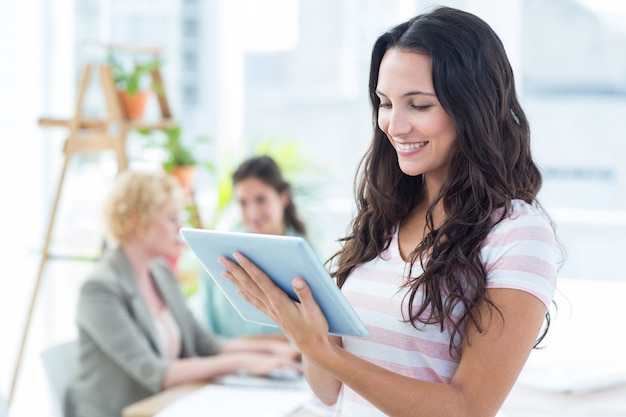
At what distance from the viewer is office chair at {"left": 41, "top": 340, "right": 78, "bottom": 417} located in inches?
103

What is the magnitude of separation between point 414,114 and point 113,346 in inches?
70.5

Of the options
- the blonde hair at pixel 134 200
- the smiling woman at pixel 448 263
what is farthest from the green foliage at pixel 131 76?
the smiling woman at pixel 448 263

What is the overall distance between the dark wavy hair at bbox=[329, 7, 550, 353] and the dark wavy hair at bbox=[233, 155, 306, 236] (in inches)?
83.6

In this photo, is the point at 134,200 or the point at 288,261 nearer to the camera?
the point at 288,261

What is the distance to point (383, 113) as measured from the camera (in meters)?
1.41

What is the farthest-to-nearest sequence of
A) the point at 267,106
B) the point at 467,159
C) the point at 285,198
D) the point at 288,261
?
1. the point at 267,106
2. the point at 285,198
3. the point at 467,159
4. the point at 288,261

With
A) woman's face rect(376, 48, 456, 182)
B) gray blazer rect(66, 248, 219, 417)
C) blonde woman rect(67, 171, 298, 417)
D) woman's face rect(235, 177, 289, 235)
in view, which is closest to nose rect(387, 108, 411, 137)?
woman's face rect(376, 48, 456, 182)

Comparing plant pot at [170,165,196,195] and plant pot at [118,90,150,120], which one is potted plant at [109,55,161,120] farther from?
plant pot at [170,165,196,195]

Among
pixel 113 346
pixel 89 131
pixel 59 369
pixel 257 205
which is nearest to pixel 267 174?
pixel 257 205

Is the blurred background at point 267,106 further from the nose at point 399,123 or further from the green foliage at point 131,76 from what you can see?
the nose at point 399,123

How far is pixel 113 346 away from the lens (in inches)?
109

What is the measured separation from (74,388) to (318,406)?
0.96 metres

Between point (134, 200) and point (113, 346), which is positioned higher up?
point (134, 200)

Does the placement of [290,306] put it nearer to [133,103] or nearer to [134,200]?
[134,200]
